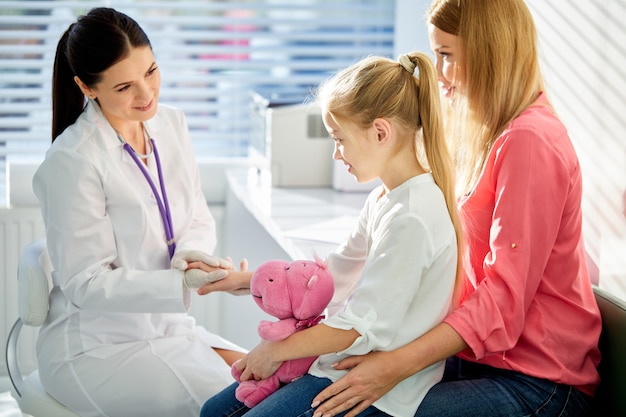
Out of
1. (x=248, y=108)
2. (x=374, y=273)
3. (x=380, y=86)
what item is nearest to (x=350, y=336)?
(x=374, y=273)

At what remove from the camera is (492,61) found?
1573 millimetres

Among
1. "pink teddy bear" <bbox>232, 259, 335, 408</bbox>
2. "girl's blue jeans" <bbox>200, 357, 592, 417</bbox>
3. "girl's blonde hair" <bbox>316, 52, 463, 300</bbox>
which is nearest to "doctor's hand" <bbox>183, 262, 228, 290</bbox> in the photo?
"pink teddy bear" <bbox>232, 259, 335, 408</bbox>

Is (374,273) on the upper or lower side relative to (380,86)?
lower

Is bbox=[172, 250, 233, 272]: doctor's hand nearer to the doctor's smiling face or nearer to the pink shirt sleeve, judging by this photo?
the doctor's smiling face

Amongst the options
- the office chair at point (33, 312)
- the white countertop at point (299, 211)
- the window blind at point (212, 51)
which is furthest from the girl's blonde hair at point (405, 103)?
the window blind at point (212, 51)

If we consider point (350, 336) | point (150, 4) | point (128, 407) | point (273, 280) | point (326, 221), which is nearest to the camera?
point (350, 336)

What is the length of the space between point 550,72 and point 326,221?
31.6 inches

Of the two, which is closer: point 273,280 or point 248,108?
point 273,280

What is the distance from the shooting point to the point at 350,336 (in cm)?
149

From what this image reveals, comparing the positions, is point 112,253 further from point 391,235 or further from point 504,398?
point 504,398

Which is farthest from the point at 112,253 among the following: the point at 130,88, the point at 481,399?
the point at 481,399

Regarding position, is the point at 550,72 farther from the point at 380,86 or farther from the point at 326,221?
the point at 326,221

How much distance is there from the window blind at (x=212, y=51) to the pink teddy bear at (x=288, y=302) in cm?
201

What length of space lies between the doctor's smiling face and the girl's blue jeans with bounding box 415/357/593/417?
93 centimetres
